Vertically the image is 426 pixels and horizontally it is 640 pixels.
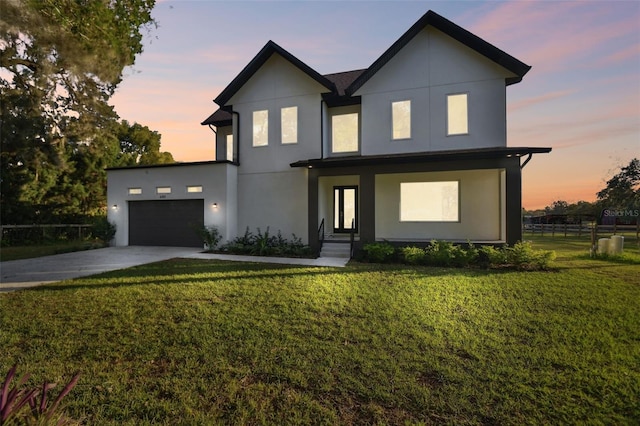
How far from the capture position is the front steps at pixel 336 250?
34.2ft

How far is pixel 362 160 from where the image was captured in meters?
10.2

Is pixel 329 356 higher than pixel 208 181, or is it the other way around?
pixel 208 181

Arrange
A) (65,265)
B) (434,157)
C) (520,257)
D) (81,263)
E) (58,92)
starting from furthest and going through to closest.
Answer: (58,92)
(434,157)
(81,263)
(65,265)
(520,257)

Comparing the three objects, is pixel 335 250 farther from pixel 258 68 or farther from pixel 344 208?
pixel 258 68

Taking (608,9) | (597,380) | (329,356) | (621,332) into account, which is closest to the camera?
(597,380)

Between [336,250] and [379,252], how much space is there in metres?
1.96

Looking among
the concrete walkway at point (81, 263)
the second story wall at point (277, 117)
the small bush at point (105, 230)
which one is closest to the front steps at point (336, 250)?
the concrete walkway at point (81, 263)

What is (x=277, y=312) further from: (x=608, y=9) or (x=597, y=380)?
(x=608, y=9)

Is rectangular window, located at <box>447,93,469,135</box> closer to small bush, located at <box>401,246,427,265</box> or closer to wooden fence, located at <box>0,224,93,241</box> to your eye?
small bush, located at <box>401,246,427,265</box>

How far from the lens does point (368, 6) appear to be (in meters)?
10.1

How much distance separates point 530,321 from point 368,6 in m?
11.0

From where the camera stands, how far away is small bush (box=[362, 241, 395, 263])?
923 centimetres

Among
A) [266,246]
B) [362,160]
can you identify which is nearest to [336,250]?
[266,246]

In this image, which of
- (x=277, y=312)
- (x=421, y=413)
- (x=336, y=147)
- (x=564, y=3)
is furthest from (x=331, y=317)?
(x=564, y=3)
